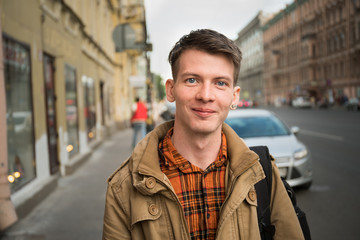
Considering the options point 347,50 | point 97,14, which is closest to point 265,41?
point 347,50

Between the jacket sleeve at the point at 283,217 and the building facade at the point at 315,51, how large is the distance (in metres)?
44.9

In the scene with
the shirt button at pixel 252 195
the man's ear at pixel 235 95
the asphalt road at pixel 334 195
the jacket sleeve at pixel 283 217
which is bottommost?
the asphalt road at pixel 334 195

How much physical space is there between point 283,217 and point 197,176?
19.3 inches

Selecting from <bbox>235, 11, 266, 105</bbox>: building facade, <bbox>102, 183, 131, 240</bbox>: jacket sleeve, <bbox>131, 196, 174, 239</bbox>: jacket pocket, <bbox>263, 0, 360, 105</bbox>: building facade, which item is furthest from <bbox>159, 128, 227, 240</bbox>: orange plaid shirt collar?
<bbox>235, 11, 266, 105</bbox>: building facade

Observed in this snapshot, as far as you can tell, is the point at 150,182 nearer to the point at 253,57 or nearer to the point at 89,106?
the point at 89,106

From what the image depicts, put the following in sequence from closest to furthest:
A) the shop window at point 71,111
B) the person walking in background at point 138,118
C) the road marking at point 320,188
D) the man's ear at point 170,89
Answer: the man's ear at point 170,89, the road marking at point 320,188, the shop window at point 71,111, the person walking in background at point 138,118

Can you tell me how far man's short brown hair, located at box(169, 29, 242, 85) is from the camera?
5.60ft

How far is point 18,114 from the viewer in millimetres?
5801

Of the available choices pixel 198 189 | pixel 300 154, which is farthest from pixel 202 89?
pixel 300 154

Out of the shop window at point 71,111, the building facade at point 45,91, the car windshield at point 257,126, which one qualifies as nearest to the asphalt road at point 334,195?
the car windshield at point 257,126

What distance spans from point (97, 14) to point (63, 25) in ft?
22.6

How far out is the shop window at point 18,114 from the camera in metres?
5.42

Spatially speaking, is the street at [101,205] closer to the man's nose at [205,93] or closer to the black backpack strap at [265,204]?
the black backpack strap at [265,204]

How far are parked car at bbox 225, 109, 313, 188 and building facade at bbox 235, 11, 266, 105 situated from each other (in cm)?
8027
